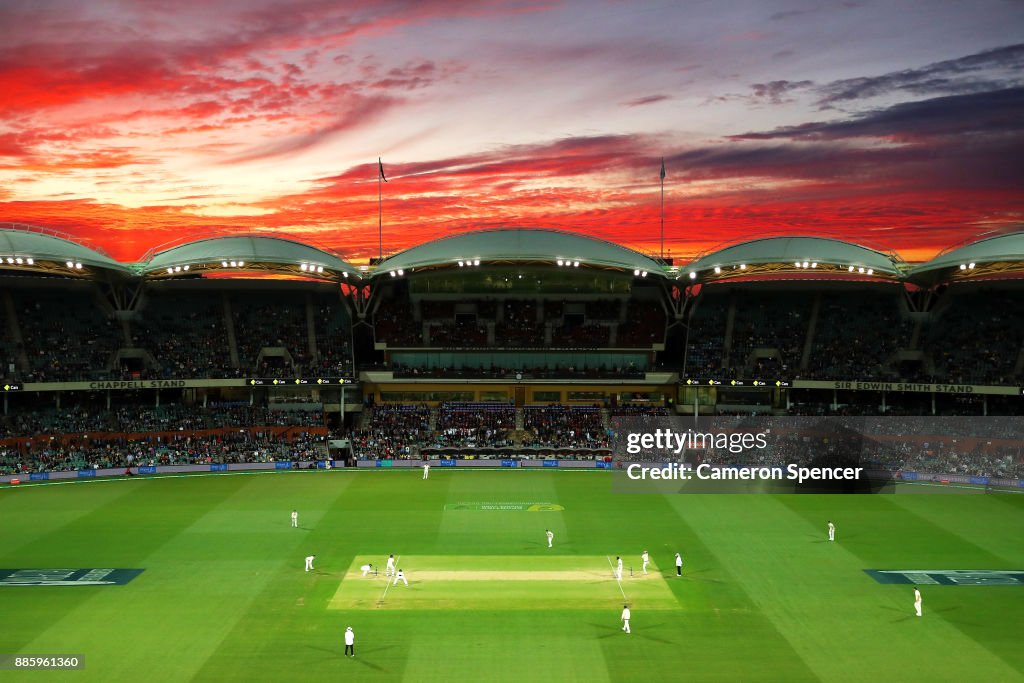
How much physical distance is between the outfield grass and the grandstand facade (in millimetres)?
14489

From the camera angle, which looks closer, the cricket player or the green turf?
the cricket player

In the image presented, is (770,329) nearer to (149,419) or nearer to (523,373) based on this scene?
(523,373)

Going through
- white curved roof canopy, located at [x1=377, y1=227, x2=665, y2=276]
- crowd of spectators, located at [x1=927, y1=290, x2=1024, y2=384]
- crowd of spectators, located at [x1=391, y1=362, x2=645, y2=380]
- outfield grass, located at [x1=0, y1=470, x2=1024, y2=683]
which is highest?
white curved roof canopy, located at [x1=377, y1=227, x2=665, y2=276]

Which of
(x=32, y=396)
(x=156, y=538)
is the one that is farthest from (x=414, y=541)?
(x=32, y=396)

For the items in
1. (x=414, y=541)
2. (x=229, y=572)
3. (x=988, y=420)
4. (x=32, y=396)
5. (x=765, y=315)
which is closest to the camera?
(x=229, y=572)

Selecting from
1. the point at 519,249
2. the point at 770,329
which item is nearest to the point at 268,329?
the point at 519,249

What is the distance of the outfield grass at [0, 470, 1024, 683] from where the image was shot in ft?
84.7

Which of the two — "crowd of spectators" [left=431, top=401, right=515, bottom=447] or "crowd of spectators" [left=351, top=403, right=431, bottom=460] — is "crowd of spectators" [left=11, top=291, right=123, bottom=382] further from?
"crowd of spectators" [left=431, top=401, right=515, bottom=447]

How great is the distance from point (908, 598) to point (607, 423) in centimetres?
3931

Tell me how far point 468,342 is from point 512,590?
139ft

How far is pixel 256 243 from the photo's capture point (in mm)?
64125

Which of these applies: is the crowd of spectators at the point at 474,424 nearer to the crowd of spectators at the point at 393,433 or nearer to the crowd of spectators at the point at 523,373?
the crowd of spectators at the point at 393,433

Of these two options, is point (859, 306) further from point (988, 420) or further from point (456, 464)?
point (456, 464)

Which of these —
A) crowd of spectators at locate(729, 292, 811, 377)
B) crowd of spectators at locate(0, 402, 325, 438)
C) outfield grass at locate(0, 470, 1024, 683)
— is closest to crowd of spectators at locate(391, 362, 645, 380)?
crowd of spectators at locate(0, 402, 325, 438)
